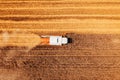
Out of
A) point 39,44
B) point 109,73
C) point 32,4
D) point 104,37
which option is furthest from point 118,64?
point 32,4

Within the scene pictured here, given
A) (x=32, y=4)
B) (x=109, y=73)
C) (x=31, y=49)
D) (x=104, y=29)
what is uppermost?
(x=32, y=4)

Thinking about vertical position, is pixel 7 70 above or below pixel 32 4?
below

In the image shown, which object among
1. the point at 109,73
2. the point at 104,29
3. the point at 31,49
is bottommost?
the point at 109,73

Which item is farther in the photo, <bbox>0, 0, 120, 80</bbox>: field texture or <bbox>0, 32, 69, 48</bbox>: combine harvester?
<bbox>0, 32, 69, 48</bbox>: combine harvester

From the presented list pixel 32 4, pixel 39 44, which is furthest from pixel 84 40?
pixel 32 4

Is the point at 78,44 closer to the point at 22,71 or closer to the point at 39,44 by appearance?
the point at 39,44

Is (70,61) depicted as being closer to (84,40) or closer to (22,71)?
(84,40)

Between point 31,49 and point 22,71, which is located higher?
point 31,49

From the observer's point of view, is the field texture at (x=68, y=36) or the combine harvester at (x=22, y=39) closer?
the field texture at (x=68, y=36)
